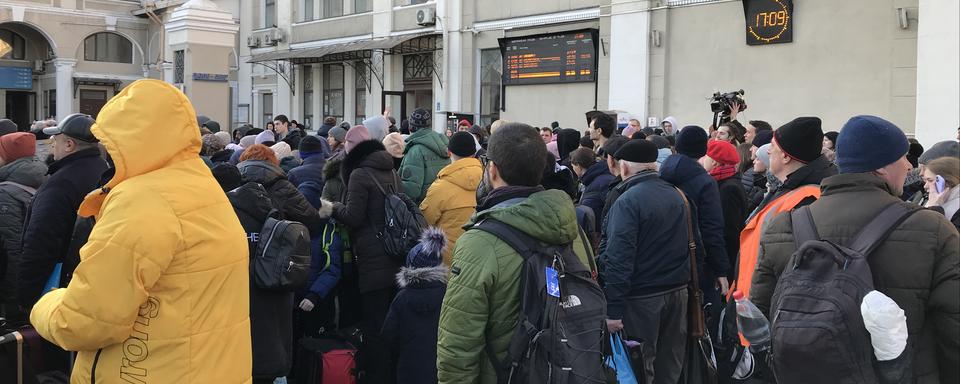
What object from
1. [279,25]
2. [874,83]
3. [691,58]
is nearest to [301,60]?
[279,25]

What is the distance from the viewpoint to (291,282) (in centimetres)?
399

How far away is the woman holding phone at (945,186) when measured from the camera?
4.54 meters

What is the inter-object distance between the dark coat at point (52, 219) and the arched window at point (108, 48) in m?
31.9

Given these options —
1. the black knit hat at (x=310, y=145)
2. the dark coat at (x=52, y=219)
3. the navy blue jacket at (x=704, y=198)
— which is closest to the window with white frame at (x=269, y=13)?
the black knit hat at (x=310, y=145)

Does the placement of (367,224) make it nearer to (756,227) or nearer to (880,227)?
(756,227)

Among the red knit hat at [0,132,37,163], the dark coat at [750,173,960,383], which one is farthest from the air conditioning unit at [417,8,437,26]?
the dark coat at [750,173,960,383]

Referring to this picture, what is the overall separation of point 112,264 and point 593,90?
15.2m

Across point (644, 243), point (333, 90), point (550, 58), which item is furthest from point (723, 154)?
point (333, 90)

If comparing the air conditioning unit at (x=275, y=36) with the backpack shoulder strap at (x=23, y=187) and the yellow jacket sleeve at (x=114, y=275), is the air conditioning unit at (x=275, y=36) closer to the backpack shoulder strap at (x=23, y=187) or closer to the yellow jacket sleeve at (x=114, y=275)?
the backpack shoulder strap at (x=23, y=187)

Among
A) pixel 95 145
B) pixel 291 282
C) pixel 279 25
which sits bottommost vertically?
pixel 291 282

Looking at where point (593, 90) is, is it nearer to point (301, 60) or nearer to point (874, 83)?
point (874, 83)

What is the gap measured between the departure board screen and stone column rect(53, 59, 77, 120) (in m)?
20.6

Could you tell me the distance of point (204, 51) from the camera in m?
15.4

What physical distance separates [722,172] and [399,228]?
9.24 feet
